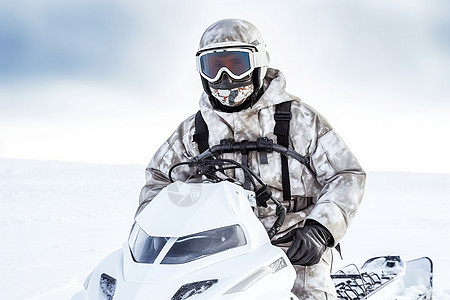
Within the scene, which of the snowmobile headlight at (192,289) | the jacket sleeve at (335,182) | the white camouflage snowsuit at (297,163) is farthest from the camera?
the white camouflage snowsuit at (297,163)

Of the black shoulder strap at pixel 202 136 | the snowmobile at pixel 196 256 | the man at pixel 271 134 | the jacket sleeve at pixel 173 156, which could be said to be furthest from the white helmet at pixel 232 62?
the snowmobile at pixel 196 256

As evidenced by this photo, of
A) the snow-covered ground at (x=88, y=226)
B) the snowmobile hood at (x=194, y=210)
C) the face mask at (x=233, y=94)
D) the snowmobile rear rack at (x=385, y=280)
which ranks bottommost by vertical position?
the snow-covered ground at (x=88, y=226)

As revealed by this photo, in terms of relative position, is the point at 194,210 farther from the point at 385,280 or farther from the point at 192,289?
the point at 385,280

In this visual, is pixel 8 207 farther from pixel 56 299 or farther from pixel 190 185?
pixel 190 185

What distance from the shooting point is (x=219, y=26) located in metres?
2.79

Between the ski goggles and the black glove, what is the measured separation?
0.91 metres

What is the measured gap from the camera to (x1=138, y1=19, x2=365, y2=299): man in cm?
253

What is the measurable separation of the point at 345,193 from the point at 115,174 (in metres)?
17.5

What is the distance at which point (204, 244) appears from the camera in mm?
1661

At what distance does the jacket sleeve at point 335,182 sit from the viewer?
230 centimetres

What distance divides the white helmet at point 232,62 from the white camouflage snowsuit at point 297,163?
95 mm

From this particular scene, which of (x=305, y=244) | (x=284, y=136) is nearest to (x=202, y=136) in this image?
(x=284, y=136)

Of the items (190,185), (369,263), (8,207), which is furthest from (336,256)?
(8,207)

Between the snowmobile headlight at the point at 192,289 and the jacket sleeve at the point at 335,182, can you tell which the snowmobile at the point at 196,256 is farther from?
the jacket sleeve at the point at 335,182
